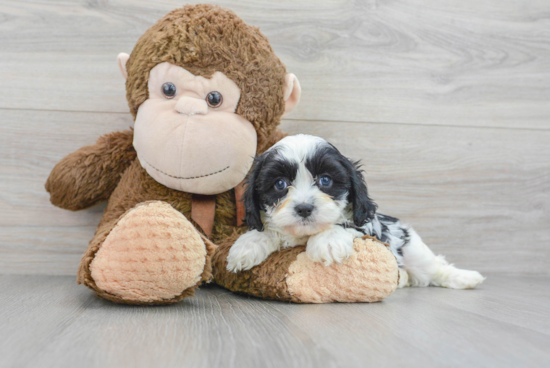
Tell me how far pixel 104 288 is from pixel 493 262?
1.80 meters

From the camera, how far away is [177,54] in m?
1.54

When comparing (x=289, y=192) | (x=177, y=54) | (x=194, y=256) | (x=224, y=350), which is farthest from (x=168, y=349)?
(x=177, y=54)

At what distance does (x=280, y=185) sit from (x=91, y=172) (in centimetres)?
80

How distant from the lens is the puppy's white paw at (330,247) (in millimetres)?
1360

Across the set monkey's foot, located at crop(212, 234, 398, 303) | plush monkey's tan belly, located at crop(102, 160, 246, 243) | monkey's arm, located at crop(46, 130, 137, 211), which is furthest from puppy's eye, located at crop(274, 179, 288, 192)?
monkey's arm, located at crop(46, 130, 137, 211)

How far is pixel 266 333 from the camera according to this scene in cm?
104

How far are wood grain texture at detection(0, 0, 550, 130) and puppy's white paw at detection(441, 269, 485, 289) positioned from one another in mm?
721

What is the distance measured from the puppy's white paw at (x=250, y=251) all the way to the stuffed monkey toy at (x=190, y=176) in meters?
0.03

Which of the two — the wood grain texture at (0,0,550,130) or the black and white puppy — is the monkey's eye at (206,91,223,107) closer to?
the black and white puppy

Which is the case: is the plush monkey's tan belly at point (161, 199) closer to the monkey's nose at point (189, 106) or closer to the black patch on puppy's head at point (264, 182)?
the black patch on puppy's head at point (264, 182)

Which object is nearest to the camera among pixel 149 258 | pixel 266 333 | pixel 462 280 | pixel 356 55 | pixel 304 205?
pixel 266 333

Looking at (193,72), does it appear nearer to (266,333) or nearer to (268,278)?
(268,278)

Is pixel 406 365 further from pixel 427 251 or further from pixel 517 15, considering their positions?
pixel 517 15

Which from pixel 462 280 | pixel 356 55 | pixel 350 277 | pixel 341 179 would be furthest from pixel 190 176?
pixel 462 280
